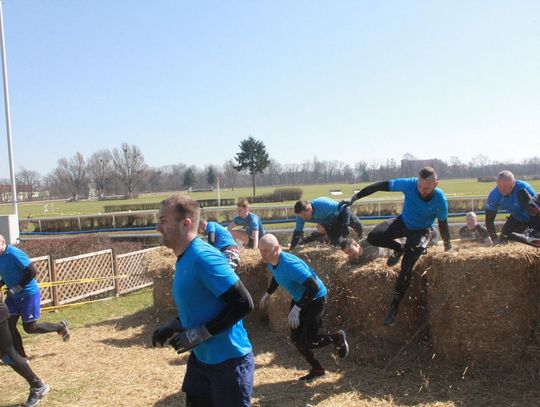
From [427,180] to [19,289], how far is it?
17.8 ft

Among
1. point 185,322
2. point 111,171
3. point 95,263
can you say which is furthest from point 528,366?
point 111,171

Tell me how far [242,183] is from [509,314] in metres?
109

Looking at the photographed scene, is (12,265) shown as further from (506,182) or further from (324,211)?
(506,182)

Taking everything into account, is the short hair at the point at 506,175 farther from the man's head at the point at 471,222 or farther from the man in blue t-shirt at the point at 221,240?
the man in blue t-shirt at the point at 221,240

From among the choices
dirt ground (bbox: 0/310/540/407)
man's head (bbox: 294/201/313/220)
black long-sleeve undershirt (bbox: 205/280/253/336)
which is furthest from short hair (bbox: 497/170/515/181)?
black long-sleeve undershirt (bbox: 205/280/253/336)

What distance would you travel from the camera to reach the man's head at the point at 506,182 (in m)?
7.10

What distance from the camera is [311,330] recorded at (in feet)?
18.2

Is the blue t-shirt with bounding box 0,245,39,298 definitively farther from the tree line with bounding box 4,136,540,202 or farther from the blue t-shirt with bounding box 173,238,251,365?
the tree line with bounding box 4,136,540,202

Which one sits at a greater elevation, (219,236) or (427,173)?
(427,173)

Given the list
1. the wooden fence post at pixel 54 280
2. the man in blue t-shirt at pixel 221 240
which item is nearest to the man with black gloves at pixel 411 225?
the man in blue t-shirt at pixel 221 240

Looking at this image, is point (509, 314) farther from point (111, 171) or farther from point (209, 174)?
point (111, 171)

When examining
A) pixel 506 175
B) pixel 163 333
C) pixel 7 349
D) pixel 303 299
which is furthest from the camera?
pixel 506 175

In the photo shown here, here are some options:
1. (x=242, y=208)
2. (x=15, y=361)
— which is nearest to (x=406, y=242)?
(x=242, y=208)

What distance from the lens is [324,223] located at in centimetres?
763
